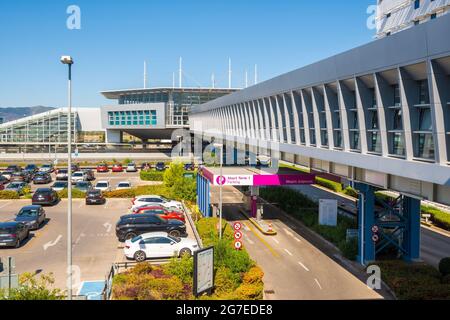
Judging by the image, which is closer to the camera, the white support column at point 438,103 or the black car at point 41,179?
the white support column at point 438,103

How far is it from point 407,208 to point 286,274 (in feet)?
19.2

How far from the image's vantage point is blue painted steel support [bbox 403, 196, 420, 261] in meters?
17.7

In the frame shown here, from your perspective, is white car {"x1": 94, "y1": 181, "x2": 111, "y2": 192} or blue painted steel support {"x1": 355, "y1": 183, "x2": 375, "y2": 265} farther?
white car {"x1": 94, "y1": 181, "x2": 111, "y2": 192}

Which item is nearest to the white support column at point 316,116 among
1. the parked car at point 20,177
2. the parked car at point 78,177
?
the parked car at point 78,177

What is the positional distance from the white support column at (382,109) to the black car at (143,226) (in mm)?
11402

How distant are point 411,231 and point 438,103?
8.83 meters

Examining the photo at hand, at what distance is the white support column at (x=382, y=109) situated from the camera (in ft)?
41.9

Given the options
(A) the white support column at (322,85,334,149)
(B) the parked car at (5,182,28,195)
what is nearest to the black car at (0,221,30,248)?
(A) the white support column at (322,85,334,149)

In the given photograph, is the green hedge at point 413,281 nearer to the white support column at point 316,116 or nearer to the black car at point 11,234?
the white support column at point 316,116

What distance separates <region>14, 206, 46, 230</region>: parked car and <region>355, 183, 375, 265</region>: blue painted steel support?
609 inches

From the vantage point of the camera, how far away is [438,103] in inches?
400

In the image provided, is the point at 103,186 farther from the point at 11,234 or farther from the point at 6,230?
the point at 11,234

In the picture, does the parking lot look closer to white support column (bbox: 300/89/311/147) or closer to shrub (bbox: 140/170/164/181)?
white support column (bbox: 300/89/311/147)
